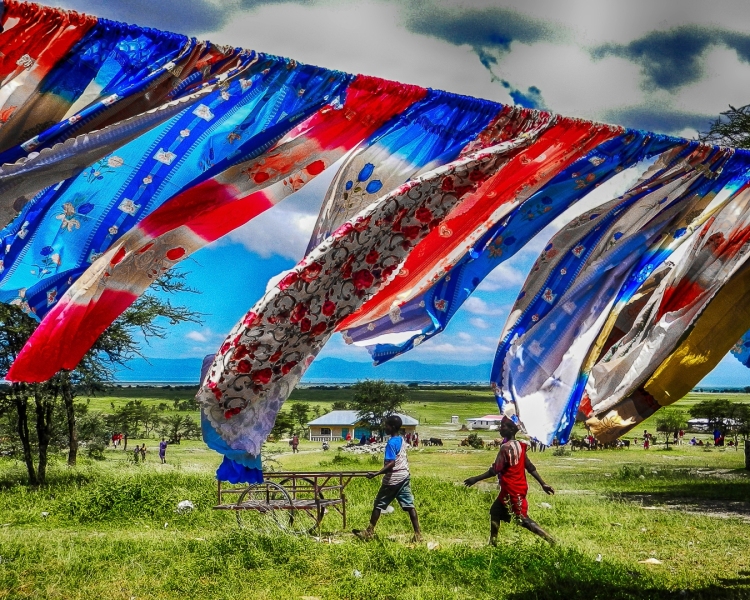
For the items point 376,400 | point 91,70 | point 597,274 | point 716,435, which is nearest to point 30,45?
point 91,70

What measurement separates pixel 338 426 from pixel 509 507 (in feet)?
104

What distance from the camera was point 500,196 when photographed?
367 cm

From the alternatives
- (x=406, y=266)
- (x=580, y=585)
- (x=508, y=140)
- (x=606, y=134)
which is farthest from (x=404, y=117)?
(x=580, y=585)

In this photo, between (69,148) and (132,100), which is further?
(132,100)

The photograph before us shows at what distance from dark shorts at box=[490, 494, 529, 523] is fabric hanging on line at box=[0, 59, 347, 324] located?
578cm

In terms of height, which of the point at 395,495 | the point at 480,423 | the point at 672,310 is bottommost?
the point at 480,423

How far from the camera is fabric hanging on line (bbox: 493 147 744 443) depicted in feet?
12.5

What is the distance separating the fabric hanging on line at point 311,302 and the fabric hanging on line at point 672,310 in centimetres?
118

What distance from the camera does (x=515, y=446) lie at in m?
8.01

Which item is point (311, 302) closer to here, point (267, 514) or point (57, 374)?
point (267, 514)

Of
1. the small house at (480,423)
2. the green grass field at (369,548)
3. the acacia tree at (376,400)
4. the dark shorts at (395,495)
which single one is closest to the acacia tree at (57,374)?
the green grass field at (369,548)

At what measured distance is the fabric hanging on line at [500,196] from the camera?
11.8 ft

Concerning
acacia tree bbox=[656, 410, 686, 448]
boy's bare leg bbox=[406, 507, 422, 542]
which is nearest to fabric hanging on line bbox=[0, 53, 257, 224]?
boy's bare leg bbox=[406, 507, 422, 542]

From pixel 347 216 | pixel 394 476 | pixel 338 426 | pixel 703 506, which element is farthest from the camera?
pixel 338 426
